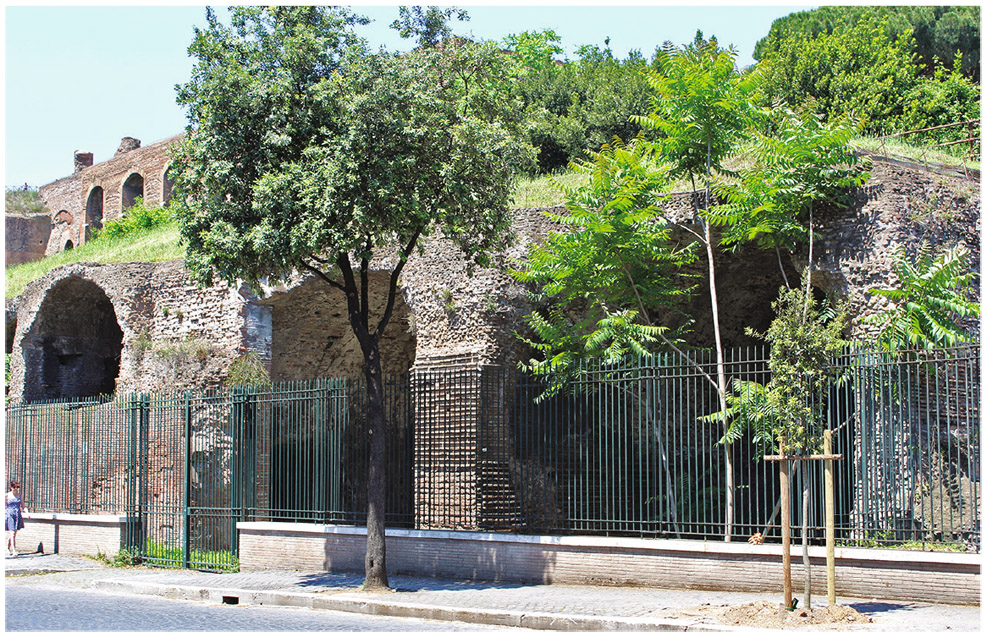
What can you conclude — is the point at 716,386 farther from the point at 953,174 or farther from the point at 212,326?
the point at 212,326

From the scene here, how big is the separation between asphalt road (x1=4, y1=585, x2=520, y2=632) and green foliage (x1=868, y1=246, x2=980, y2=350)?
218 inches

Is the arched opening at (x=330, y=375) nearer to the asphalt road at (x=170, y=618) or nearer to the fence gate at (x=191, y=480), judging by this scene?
the fence gate at (x=191, y=480)

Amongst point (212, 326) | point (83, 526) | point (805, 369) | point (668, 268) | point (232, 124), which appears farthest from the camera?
point (212, 326)

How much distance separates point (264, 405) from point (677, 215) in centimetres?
660

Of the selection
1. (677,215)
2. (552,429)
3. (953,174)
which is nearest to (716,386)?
(552,429)

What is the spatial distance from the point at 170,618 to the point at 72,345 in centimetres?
1447

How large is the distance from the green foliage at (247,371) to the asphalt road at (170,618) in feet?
19.3

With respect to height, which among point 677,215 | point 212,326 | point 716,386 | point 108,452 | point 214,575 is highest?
point 677,215

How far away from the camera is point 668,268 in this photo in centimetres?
1367

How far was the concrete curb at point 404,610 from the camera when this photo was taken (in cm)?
801

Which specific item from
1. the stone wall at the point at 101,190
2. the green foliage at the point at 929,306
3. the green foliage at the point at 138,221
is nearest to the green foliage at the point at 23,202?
the stone wall at the point at 101,190

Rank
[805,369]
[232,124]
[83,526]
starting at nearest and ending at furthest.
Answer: [805,369], [232,124], [83,526]

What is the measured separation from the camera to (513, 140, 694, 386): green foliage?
38.0 ft

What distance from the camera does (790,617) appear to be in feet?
25.3
